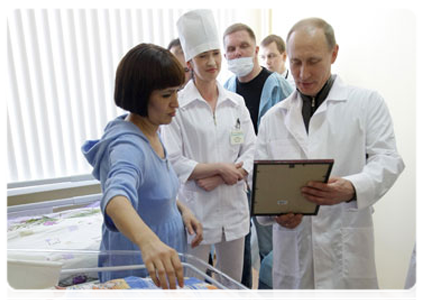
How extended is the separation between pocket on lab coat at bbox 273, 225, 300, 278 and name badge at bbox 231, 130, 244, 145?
19.4 inches

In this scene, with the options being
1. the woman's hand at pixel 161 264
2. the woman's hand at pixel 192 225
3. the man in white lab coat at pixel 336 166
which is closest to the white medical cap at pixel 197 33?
the man in white lab coat at pixel 336 166

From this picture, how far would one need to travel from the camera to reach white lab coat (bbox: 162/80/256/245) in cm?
165

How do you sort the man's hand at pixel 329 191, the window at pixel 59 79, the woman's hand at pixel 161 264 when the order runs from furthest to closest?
the window at pixel 59 79 < the man's hand at pixel 329 191 < the woman's hand at pixel 161 264

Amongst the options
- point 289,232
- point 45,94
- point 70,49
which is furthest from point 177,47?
point 289,232

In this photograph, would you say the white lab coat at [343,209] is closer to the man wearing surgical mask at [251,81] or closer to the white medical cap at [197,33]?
the white medical cap at [197,33]

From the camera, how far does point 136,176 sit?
890 millimetres

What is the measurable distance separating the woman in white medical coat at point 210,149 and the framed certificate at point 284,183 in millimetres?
426

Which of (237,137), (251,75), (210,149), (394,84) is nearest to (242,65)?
(251,75)

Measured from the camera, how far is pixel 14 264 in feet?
3.16

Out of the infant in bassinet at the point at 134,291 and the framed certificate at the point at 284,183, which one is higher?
the framed certificate at the point at 284,183

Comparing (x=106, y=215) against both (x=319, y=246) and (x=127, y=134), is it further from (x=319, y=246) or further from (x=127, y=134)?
(x=319, y=246)

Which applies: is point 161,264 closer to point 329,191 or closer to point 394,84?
point 329,191

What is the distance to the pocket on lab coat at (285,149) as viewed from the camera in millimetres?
1387

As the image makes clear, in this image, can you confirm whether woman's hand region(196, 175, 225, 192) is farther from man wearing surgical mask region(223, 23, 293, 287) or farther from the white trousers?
man wearing surgical mask region(223, 23, 293, 287)
